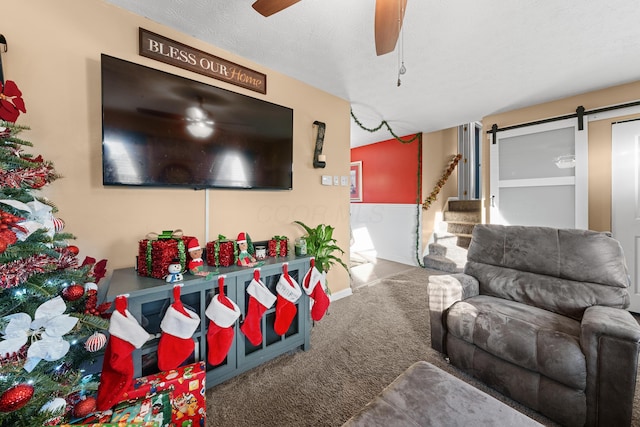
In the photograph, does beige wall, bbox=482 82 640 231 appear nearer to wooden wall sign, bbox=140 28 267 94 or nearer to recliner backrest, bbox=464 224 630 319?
recliner backrest, bbox=464 224 630 319

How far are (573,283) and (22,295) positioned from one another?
277cm

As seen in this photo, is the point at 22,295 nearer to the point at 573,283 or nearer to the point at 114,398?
the point at 114,398

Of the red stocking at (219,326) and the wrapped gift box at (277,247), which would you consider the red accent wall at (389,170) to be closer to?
the wrapped gift box at (277,247)

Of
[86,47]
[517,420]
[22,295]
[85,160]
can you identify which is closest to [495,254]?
[517,420]

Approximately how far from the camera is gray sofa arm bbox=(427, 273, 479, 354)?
177 cm

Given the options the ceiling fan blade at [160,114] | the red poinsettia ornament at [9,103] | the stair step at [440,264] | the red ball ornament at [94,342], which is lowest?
the stair step at [440,264]

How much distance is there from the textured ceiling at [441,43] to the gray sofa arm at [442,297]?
1.80m

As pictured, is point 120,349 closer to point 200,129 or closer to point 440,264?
point 200,129

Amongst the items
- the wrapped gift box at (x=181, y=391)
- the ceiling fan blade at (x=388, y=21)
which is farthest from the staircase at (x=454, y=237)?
the wrapped gift box at (x=181, y=391)

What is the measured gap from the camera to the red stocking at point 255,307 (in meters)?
1.63

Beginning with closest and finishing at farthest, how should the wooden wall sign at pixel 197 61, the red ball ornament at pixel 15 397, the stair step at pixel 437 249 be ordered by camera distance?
1. the red ball ornament at pixel 15 397
2. the wooden wall sign at pixel 197 61
3. the stair step at pixel 437 249

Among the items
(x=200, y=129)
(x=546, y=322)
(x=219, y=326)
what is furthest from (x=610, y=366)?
(x=200, y=129)

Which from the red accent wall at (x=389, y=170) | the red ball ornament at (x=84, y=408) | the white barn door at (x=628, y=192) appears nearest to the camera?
the red ball ornament at (x=84, y=408)

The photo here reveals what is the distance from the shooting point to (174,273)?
1433mm
